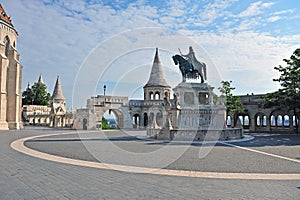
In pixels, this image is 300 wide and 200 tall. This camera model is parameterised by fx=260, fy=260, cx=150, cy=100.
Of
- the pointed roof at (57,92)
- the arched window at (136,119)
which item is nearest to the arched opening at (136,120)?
the arched window at (136,119)

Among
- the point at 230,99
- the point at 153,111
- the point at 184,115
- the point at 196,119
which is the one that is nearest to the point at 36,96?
the point at 153,111

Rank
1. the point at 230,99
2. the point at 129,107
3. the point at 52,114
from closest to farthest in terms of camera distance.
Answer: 1. the point at 230,99
2. the point at 129,107
3. the point at 52,114

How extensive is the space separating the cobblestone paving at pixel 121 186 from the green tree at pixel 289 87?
2210cm

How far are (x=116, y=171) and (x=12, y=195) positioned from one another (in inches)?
130

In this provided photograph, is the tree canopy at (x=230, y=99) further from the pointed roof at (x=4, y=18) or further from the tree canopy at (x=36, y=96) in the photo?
the tree canopy at (x=36, y=96)

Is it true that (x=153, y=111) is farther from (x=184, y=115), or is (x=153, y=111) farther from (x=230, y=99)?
(x=184, y=115)

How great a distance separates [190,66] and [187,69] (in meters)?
0.40

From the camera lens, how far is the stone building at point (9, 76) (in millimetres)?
35188

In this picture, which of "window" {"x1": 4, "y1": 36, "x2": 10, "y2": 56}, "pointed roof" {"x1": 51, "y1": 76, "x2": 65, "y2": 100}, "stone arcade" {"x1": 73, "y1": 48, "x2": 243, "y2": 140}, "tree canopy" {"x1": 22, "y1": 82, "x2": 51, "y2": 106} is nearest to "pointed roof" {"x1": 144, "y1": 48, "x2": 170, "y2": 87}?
"stone arcade" {"x1": 73, "y1": 48, "x2": 243, "y2": 140}

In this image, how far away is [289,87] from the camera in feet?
91.5

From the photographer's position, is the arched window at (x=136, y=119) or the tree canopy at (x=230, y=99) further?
the arched window at (x=136, y=119)

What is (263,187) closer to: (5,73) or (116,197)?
(116,197)

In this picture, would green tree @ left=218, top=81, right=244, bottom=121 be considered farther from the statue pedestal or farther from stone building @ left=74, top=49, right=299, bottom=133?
the statue pedestal

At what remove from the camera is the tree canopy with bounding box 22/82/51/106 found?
2726 inches
